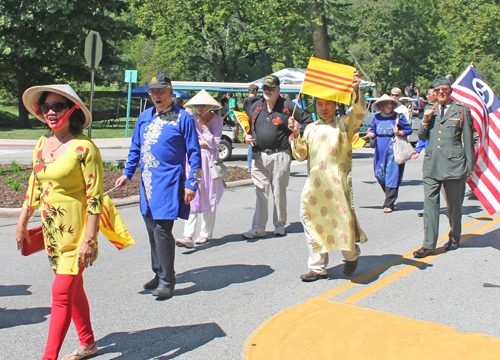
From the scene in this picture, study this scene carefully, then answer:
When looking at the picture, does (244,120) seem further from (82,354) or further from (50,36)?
(50,36)

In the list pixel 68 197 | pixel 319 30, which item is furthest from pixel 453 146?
pixel 319 30

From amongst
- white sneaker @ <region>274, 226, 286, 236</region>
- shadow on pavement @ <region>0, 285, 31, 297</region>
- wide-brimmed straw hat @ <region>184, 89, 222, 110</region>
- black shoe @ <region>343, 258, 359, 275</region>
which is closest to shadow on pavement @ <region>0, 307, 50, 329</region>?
shadow on pavement @ <region>0, 285, 31, 297</region>

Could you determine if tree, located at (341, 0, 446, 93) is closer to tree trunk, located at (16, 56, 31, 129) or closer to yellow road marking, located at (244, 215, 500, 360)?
tree trunk, located at (16, 56, 31, 129)

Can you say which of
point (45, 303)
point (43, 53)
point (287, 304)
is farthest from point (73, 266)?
point (43, 53)

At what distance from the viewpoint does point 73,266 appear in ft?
11.7

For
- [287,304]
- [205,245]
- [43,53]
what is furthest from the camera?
[43,53]

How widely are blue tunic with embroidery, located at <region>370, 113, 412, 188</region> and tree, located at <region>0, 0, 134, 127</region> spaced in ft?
64.9

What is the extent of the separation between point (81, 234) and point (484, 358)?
276 centimetres

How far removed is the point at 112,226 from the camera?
166 inches

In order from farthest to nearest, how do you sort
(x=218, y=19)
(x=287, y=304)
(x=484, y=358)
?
(x=218, y=19)
(x=287, y=304)
(x=484, y=358)

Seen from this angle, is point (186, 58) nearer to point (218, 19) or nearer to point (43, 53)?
point (218, 19)

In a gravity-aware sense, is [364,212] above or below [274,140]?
below

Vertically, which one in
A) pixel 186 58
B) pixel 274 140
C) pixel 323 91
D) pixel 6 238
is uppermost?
pixel 186 58

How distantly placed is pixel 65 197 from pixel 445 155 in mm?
4457
